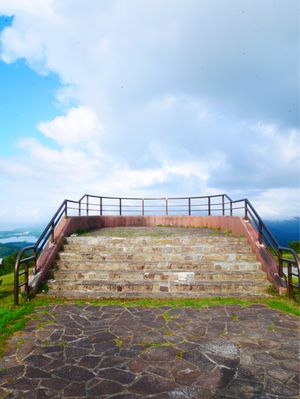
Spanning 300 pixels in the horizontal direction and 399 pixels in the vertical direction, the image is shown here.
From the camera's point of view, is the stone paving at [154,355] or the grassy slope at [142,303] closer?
the stone paving at [154,355]

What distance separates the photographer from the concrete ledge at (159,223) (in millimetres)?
7733

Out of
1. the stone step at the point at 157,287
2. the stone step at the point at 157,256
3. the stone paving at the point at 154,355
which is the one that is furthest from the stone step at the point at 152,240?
the stone paving at the point at 154,355

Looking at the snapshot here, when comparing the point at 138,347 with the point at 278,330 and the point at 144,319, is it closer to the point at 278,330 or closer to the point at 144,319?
the point at 144,319

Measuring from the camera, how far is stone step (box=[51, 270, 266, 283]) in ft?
25.6

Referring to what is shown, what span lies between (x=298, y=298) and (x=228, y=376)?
440cm

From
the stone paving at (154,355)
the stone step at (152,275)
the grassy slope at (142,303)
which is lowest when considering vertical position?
the stone paving at (154,355)

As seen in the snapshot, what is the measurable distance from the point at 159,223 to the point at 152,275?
28.9ft

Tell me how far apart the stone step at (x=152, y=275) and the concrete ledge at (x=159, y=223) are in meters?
0.46

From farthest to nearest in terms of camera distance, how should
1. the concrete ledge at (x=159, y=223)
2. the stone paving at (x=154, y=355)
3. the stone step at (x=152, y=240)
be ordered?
the stone step at (x=152, y=240) → the concrete ledge at (x=159, y=223) → the stone paving at (x=154, y=355)

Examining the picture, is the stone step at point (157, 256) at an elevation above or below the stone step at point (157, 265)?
above

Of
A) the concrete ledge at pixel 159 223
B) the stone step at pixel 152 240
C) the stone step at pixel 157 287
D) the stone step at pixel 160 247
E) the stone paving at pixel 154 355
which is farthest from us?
the stone step at pixel 152 240

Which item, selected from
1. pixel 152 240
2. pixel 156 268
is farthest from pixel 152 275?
pixel 152 240

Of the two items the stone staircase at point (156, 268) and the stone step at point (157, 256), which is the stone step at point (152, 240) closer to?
the stone staircase at point (156, 268)

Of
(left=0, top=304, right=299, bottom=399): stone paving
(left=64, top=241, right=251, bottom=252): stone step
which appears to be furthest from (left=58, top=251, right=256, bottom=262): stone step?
(left=0, top=304, right=299, bottom=399): stone paving
